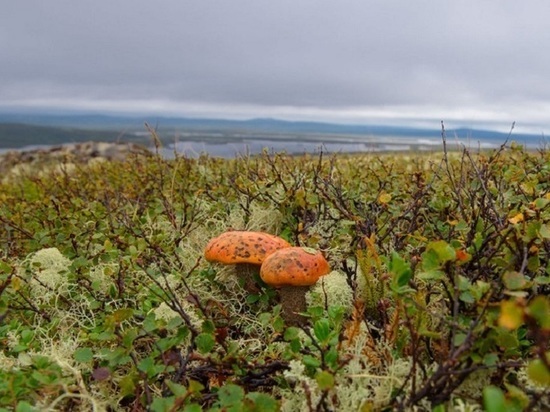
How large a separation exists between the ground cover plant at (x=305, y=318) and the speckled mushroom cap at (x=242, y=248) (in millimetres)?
171

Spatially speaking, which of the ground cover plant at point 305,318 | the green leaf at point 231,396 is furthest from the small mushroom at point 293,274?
the green leaf at point 231,396

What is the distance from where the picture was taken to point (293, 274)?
282 cm

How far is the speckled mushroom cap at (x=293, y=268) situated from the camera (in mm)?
2820

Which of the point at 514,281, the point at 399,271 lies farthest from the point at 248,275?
the point at 514,281

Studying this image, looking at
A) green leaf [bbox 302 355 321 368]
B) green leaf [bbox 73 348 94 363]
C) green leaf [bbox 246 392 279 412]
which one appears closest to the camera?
green leaf [bbox 246 392 279 412]

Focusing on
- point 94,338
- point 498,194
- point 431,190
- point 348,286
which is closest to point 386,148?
point 431,190

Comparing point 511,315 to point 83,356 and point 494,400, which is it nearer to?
point 494,400

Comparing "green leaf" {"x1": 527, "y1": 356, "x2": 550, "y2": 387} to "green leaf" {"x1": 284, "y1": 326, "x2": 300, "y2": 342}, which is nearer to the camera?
"green leaf" {"x1": 527, "y1": 356, "x2": 550, "y2": 387}

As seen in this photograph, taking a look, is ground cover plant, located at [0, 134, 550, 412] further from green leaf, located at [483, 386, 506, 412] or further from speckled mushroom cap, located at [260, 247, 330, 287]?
speckled mushroom cap, located at [260, 247, 330, 287]

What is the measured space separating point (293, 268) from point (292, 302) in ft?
0.81

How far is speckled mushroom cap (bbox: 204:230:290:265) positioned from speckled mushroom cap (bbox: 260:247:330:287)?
183mm

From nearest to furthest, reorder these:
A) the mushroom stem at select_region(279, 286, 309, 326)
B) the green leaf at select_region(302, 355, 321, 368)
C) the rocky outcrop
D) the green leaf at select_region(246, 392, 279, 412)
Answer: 1. the green leaf at select_region(246, 392, 279, 412)
2. the green leaf at select_region(302, 355, 321, 368)
3. the mushroom stem at select_region(279, 286, 309, 326)
4. the rocky outcrop

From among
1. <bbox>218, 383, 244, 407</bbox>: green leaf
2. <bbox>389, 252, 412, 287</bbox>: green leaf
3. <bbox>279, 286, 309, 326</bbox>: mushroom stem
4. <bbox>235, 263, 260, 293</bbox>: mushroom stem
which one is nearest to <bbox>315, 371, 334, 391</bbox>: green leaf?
<bbox>218, 383, 244, 407</bbox>: green leaf

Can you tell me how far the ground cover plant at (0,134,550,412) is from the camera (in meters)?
2.01
